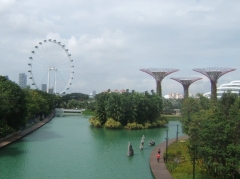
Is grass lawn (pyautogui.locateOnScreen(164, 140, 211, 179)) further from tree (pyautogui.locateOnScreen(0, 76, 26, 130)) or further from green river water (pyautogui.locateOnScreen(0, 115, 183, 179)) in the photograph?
tree (pyautogui.locateOnScreen(0, 76, 26, 130))

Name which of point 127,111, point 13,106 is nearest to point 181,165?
point 13,106

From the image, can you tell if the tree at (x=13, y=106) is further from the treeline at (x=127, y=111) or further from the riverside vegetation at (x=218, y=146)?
the riverside vegetation at (x=218, y=146)

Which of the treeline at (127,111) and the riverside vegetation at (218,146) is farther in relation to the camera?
the treeline at (127,111)

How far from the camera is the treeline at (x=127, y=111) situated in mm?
40631

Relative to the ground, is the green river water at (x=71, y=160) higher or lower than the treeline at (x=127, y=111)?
lower

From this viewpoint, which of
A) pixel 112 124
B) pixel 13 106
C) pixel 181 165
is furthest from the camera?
pixel 112 124

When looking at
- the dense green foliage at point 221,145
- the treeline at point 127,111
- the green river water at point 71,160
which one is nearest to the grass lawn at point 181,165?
the green river water at point 71,160

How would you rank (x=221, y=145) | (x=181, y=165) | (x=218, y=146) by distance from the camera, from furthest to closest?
(x=181, y=165)
(x=221, y=145)
(x=218, y=146)

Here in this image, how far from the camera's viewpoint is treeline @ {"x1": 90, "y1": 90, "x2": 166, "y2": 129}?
40631mm

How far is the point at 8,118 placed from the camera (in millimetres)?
28094

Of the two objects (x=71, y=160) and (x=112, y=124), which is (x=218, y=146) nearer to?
(x=71, y=160)

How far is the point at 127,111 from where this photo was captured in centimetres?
4141

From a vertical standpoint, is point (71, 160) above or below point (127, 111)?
below

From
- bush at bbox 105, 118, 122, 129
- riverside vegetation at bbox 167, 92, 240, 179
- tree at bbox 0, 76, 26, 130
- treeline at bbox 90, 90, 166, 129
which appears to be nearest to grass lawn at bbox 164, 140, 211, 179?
riverside vegetation at bbox 167, 92, 240, 179
